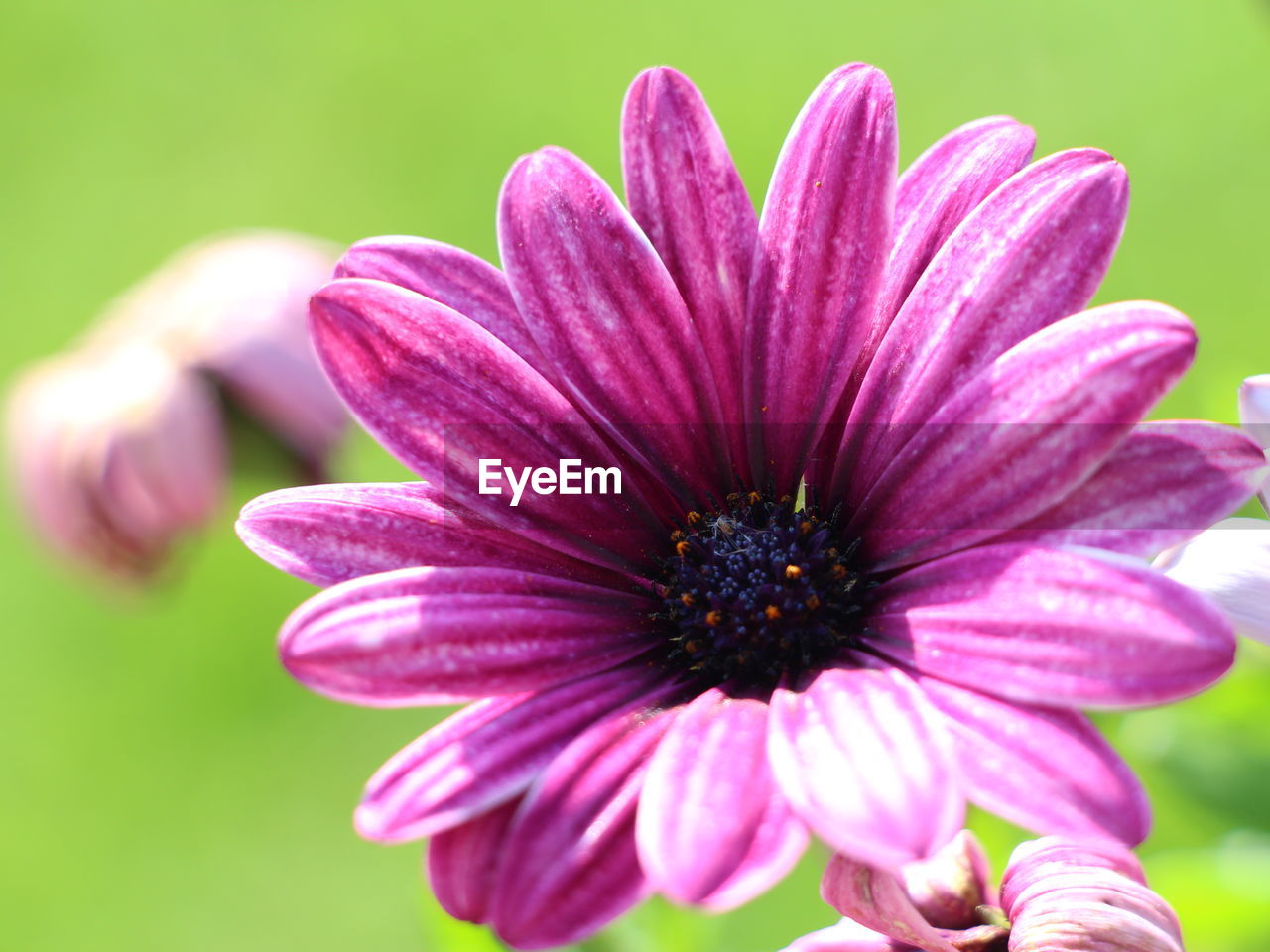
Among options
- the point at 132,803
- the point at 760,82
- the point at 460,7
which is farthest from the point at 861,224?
the point at 460,7

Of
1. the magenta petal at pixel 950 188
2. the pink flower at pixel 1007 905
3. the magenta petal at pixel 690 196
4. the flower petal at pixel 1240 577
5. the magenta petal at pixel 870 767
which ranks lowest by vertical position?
the pink flower at pixel 1007 905

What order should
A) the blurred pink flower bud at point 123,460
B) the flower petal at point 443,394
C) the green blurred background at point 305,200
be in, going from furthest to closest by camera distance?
the green blurred background at point 305,200
the blurred pink flower bud at point 123,460
the flower petal at point 443,394

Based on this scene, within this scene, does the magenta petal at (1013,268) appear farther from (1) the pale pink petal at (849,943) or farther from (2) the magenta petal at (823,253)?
(1) the pale pink petal at (849,943)

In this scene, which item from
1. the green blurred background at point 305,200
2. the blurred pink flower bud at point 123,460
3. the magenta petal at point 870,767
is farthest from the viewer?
the green blurred background at point 305,200

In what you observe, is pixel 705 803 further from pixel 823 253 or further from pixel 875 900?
pixel 823 253

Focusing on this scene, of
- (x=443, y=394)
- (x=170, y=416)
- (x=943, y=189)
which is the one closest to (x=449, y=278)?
(x=443, y=394)

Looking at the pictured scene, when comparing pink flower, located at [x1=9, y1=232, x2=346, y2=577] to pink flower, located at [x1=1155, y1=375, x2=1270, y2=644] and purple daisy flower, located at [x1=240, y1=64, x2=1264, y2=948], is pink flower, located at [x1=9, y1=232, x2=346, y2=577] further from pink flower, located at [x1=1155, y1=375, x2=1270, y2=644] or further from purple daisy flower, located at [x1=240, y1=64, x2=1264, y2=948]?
pink flower, located at [x1=1155, y1=375, x2=1270, y2=644]

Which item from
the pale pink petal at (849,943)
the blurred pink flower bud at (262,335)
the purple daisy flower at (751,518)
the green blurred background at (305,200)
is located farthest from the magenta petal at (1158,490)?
the blurred pink flower bud at (262,335)
